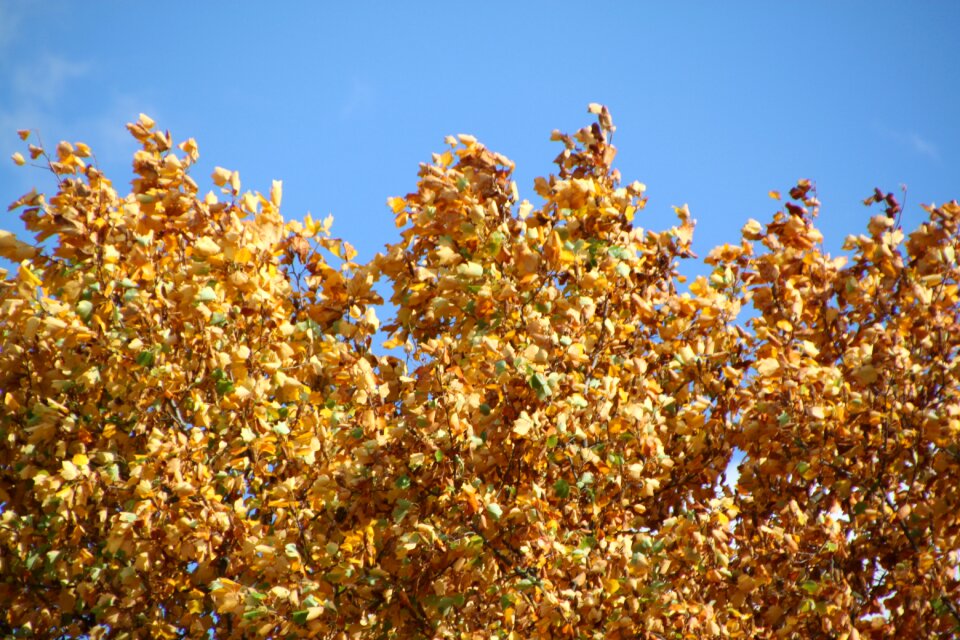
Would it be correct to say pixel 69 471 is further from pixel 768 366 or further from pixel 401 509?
pixel 768 366

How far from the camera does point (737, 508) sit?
5.27 meters

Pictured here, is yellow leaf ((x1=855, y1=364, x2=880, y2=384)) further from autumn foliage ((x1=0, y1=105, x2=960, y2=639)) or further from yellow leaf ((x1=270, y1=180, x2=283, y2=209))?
A: yellow leaf ((x1=270, y1=180, x2=283, y2=209))

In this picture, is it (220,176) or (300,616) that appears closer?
(300,616)

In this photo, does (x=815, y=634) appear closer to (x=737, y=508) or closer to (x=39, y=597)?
(x=737, y=508)

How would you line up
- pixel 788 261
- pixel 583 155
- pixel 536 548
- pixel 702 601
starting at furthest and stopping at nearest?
1. pixel 583 155
2. pixel 788 261
3. pixel 702 601
4. pixel 536 548

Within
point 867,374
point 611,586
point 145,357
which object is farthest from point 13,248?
point 867,374

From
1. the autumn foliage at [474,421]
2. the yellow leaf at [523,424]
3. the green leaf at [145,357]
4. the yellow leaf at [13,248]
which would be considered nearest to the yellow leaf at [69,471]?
the autumn foliage at [474,421]

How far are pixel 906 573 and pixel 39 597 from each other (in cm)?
526

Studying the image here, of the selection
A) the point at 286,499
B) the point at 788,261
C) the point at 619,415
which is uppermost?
the point at 788,261

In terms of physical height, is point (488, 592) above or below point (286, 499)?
below

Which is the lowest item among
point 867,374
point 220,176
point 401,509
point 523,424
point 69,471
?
point 401,509

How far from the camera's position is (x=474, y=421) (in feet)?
16.3

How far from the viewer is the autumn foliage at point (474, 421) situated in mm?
4832

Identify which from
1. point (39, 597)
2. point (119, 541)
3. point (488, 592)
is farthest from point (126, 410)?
point (488, 592)
